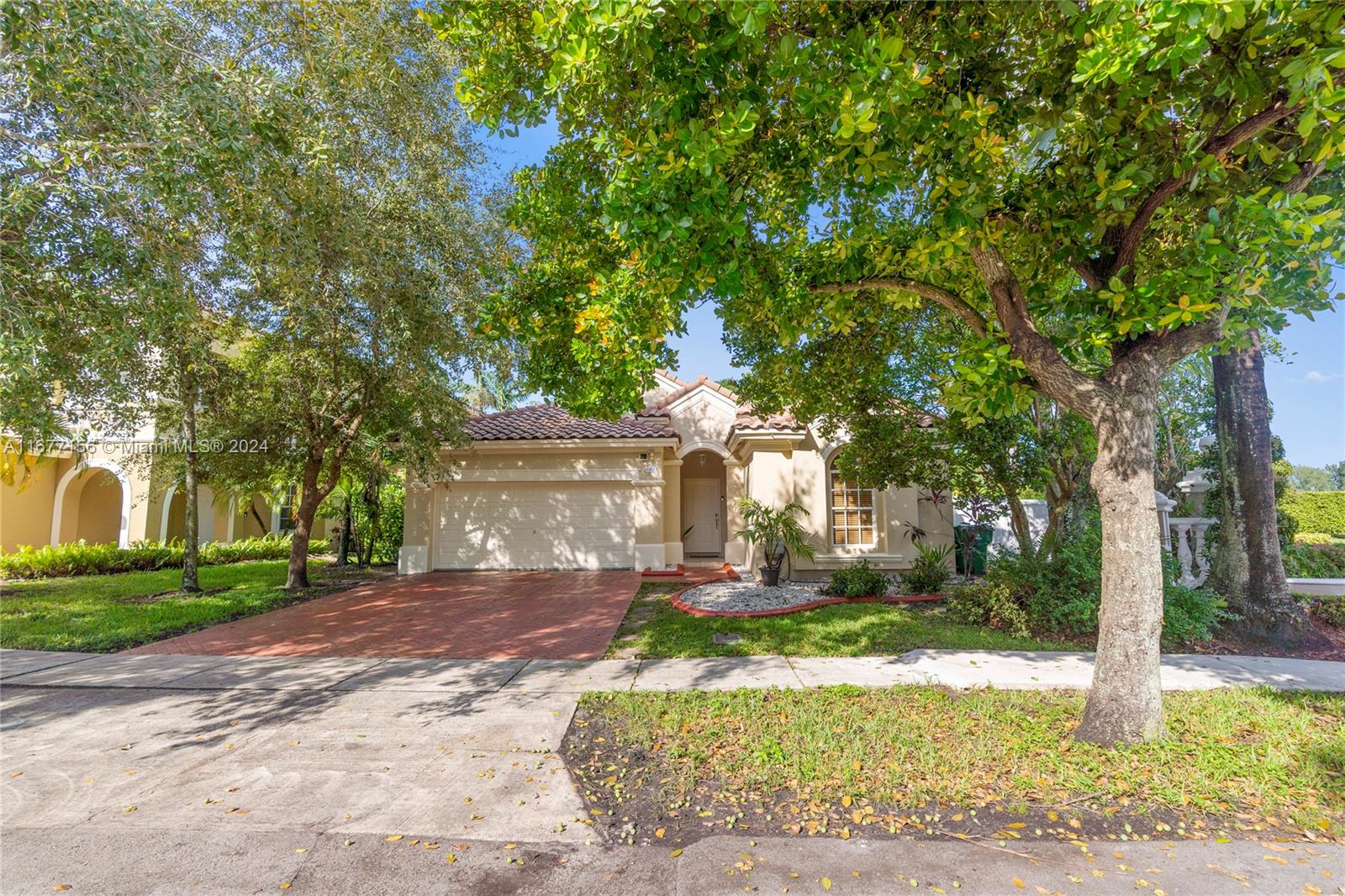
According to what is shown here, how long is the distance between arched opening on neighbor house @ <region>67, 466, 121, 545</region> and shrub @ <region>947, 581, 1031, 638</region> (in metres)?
22.5

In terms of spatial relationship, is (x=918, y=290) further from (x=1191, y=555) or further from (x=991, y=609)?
(x=1191, y=555)

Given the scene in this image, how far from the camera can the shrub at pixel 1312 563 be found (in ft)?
37.5

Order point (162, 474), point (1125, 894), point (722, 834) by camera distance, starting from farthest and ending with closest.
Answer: point (162, 474), point (722, 834), point (1125, 894)

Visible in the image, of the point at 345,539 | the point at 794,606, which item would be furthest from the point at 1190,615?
the point at 345,539

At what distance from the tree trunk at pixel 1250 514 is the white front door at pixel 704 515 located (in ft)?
40.1

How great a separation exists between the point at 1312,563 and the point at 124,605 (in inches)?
859

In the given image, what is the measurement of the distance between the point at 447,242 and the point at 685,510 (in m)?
11.5

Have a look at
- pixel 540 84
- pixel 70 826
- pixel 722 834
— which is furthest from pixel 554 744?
pixel 540 84

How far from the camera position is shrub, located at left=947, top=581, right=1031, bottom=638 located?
25.3 ft

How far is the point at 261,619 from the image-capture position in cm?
927

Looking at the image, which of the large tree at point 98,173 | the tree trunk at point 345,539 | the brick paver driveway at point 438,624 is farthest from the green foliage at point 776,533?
the tree trunk at point 345,539

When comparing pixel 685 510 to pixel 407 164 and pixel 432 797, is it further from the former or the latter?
pixel 432 797

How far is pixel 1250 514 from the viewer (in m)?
7.79

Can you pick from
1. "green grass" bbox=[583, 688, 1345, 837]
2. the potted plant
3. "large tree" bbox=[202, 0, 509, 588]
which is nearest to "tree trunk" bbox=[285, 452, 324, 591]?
"large tree" bbox=[202, 0, 509, 588]
